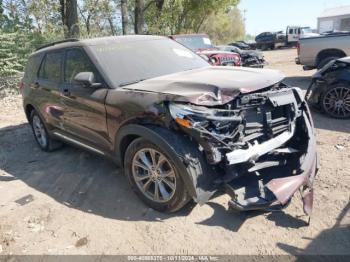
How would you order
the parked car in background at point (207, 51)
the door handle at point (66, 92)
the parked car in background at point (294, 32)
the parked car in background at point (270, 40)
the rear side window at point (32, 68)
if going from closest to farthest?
the door handle at point (66, 92) < the rear side window at point (32, 68) < the parked car in background at point (207, 51) < the parked car in background at point (294, 32) < the parked car in background at point (270, 40)

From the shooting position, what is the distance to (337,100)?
21.4 feet

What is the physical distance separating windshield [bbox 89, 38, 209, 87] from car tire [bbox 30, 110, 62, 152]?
2.22 meters

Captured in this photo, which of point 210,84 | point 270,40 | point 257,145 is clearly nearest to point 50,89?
point 210,84

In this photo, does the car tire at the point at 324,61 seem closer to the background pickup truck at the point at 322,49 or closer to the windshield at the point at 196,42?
the background pickup truck at the point at 322,49

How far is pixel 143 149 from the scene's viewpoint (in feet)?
11.8

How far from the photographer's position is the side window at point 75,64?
14.0 feet

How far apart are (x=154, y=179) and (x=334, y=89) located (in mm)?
4504

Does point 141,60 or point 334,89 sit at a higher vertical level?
point 141,60

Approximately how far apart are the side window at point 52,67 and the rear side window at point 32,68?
210mm

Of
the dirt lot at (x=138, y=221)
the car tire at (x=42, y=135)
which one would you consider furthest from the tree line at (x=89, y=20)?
the dirt lot at (x=138, y=221)

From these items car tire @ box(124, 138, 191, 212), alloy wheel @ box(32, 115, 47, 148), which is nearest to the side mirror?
car tire @ box(124, 138, 191, 212)

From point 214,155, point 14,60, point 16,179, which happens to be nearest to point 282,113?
point 214,155

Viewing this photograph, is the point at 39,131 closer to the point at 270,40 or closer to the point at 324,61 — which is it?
the point at 324,61

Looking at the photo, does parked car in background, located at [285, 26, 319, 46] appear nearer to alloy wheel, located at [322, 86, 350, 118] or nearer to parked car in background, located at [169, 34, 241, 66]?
parked car in background, located at [169, 34, 241, 66]
